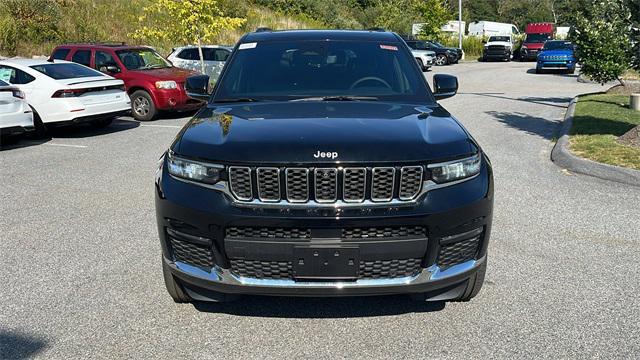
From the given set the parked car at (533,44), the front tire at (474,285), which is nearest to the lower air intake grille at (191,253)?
the front tire at (474,285)

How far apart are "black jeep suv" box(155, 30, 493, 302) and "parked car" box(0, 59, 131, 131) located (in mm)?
8552

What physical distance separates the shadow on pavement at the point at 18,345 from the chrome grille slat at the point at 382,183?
2.07m

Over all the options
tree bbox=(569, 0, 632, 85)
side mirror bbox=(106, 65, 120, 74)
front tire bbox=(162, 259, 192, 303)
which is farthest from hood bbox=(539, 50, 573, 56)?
front tire bbox=(162, 259, 192, 303)

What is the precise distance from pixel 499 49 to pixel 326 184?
130ft

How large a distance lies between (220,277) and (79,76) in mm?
9814

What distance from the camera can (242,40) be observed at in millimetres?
5066

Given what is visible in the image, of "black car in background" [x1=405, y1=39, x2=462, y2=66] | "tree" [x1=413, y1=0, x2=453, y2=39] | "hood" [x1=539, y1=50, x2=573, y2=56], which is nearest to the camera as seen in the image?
"hood" [x1=539, y1=50, x2=573, y2=56]

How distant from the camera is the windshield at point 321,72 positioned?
4422mm

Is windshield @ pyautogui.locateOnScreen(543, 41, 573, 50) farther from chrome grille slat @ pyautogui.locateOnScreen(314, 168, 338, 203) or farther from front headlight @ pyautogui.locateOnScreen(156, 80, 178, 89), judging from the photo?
chrome grille slat @ pyautogui.locateOnScreen(314, 168, 338, 203)

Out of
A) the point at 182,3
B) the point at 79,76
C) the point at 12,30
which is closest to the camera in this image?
the point at 79,76

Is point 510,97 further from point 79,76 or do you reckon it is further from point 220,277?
point 220,277

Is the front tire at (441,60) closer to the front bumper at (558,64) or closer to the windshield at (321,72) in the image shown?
the front bumper at (558,64)

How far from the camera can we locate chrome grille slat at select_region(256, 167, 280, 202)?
314 cm

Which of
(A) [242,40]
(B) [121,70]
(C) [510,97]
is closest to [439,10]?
(C) [510,97]
